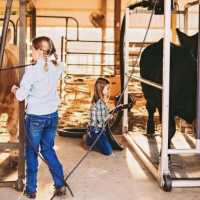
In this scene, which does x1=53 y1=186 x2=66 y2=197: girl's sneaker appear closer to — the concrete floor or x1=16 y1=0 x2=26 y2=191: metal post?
the concrete floor

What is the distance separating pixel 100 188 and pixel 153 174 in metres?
0.58

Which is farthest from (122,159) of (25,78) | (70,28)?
(70,28)

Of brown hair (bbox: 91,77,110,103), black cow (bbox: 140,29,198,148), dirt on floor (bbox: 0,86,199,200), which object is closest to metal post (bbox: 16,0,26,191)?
dirt on floor (bbox: 0,86,199,200)

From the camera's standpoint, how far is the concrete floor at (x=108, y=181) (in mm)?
3331

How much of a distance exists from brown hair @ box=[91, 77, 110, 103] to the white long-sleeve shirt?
1403mm

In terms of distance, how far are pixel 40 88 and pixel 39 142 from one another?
0.43 m

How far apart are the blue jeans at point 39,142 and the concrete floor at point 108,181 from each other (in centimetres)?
14

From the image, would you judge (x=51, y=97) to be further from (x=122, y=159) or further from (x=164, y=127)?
(x=122, y=159)

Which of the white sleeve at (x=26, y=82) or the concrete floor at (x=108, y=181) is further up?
the white sleeve at (x=26, y=82)

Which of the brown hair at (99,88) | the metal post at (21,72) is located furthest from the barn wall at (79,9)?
the metal post at (21,72)

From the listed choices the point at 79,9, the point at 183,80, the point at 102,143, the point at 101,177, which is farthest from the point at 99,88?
the point at 79,9

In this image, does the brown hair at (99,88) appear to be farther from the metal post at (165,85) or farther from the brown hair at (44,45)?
the brown hair at (44,45)

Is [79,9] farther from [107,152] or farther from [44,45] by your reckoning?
[44,45]

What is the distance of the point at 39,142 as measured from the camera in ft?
10.8
